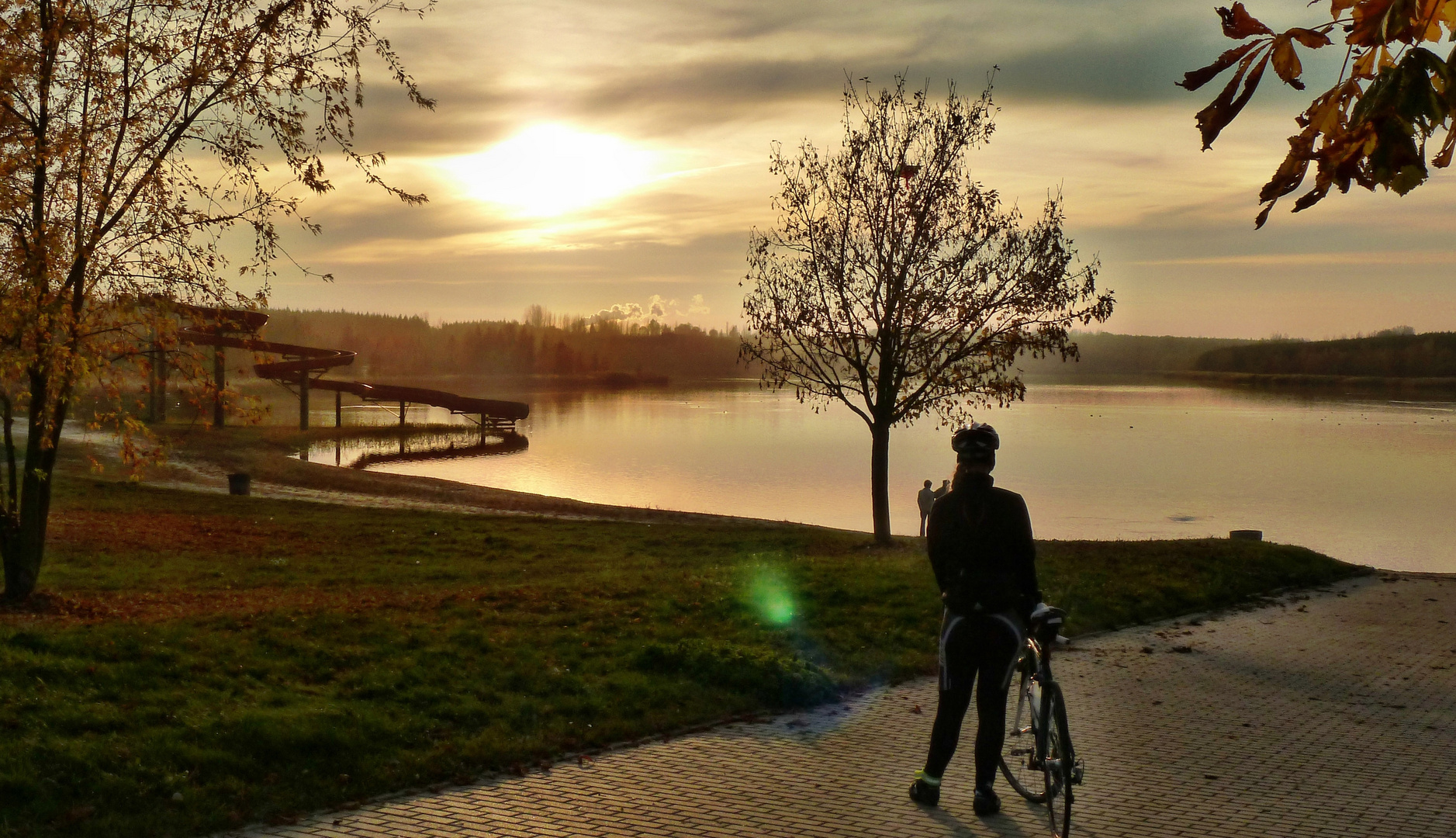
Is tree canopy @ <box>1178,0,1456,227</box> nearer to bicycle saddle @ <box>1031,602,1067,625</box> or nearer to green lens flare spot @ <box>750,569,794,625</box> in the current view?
bicycle saddle @ <box>1031,602,1067,625</box>

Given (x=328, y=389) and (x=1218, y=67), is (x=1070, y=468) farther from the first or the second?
(x=1218, y=67)

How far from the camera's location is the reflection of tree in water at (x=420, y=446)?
58.4 meters

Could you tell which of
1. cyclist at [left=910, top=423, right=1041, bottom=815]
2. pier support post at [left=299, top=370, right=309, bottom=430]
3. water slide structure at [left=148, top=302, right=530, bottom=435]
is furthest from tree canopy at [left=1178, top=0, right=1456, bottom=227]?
pier support post at [left=299, top=370, right=309, bottom=430]

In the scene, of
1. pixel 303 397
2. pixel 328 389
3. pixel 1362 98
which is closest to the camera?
pixel 1362 98

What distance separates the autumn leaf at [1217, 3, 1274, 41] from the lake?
29269 millimetres

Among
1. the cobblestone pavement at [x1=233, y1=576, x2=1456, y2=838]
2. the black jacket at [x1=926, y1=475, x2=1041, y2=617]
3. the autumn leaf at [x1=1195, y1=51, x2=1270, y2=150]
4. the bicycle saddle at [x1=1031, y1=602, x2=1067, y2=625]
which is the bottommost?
the cobblestone pavement at [x1=233, y1=576, x2=1456, y2=838]

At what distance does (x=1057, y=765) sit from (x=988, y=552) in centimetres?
115

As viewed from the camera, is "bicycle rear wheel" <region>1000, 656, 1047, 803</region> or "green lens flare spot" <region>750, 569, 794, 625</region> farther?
"green lens flare spot" <region>750, 569, 794, 625</region>

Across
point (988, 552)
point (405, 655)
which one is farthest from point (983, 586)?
point (405, 655)

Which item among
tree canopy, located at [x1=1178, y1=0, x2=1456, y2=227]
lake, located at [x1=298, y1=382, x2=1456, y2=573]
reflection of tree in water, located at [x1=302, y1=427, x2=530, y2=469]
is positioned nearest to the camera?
tree canopy, located at [x1=1178, y1=0, x2=1456, y2=227]

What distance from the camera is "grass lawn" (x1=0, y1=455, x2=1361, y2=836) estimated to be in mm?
6566

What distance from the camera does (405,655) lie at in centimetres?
930

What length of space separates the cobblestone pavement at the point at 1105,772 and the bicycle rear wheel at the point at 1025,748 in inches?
5.0

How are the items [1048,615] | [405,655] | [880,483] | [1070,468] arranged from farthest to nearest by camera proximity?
1. [1070,468]
2. [880,483]
3. [405,655]
4. [1048,615]
